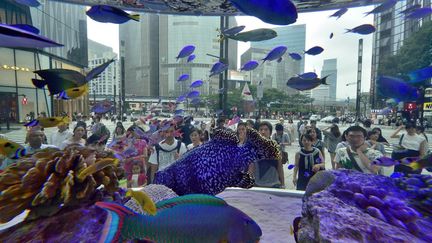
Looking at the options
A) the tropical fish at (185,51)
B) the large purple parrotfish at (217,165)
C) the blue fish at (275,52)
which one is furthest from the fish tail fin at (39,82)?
the tropical fish at (185,51)

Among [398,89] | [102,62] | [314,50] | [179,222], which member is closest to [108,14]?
[102,62]

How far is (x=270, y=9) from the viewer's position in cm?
139

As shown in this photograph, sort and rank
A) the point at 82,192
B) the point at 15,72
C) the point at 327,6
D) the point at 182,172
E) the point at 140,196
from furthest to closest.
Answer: the point at 15,72 → the point at 327,6 → the point at 182,172 → the point at 82,192 → the point at 140,196

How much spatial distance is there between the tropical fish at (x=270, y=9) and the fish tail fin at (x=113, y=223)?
1115 mm

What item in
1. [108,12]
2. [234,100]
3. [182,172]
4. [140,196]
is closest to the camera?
[140,196]

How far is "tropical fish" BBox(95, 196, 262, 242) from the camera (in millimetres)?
890

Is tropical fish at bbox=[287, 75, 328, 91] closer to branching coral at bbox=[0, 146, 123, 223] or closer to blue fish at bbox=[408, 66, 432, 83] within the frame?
blue fish at bbox=[408, 66, 432, 83]

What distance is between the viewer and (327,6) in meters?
3.26

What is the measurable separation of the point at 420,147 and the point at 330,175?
5.12 metres

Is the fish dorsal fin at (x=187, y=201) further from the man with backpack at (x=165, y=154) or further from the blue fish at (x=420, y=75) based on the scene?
the blue fish at (x=420, y=75)

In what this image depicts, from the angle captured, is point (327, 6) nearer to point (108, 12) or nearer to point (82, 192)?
point (108, 12)

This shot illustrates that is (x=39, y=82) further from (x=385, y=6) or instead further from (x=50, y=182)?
(x=385, y=6)

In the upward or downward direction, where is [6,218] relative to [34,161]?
downward

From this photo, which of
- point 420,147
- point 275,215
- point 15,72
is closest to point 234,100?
point 15,72
